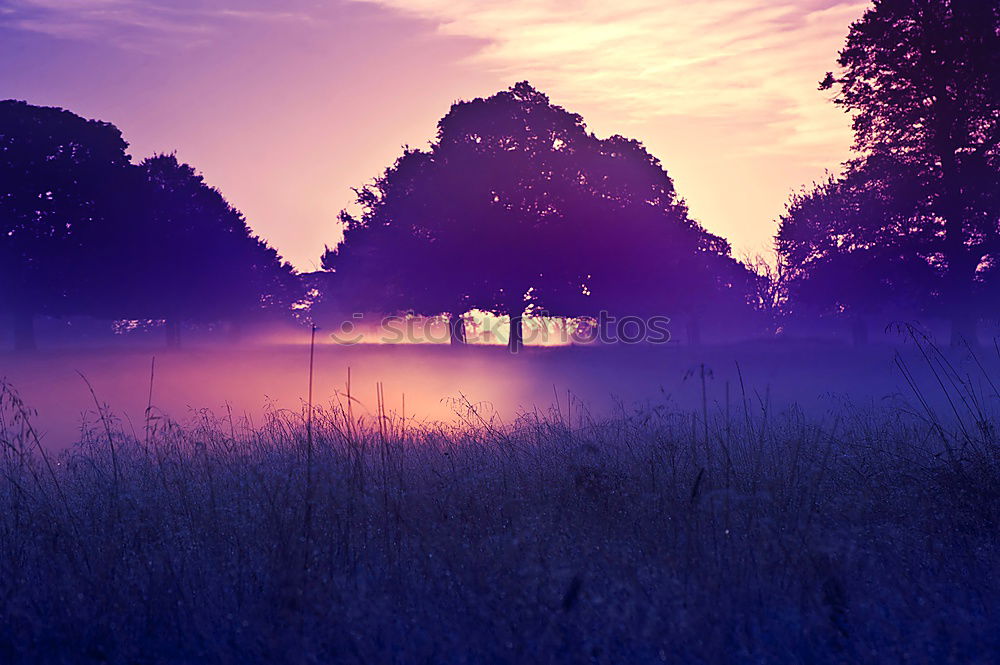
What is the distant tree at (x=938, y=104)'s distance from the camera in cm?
2538

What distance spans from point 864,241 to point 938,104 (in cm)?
542

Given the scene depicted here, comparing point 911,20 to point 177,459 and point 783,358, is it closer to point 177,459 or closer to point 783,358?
point 783,358

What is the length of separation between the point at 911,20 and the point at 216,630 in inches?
1086

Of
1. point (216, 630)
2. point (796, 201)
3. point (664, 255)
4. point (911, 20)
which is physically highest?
point (911, 20)

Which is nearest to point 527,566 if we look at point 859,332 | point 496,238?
point 496,238

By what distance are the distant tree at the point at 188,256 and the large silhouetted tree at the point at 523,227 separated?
391 inches

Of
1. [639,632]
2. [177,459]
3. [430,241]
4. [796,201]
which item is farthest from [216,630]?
[796,201]

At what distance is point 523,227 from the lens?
123 feet

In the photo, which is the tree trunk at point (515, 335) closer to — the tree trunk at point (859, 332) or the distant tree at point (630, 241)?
the distant tree at point (630, 241)

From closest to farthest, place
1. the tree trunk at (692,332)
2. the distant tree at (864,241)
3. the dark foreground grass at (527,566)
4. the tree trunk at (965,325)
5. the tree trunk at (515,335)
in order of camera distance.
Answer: the dark foreground grass at (527,566)
the distant tree at (864,241)
the tree trunk at (965,325)
the tree trunk at (515,335)
the tree trunk at (692,332)

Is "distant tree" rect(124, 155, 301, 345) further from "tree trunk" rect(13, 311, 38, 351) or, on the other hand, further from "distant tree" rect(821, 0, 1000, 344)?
"distant tree" rect(821, 0, 1000, 344)

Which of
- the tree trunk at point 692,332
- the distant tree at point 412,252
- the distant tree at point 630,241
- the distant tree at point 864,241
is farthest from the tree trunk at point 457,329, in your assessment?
the tree trunk at point 692,332

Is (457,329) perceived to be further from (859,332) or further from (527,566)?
(527,566)

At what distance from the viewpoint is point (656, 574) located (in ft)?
17.4
